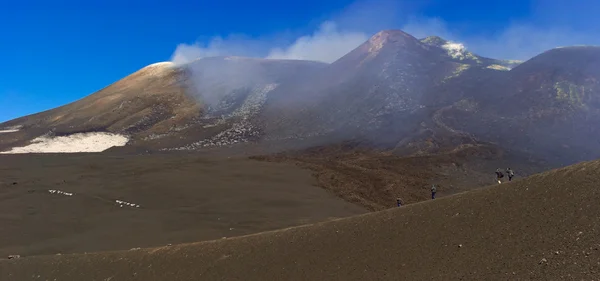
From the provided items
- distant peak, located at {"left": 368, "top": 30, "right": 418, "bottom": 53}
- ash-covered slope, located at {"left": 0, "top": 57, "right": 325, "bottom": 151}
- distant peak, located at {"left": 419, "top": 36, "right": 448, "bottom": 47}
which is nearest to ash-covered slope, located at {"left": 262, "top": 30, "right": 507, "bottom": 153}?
distant peak, located at {"left": 368, "top": 30, "right": 418, "bottom": 53}

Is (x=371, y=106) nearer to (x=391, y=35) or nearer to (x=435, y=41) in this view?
(x=391, y=35)

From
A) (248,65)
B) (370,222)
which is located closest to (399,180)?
(370,222)

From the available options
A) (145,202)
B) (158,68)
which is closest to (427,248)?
(145,202)

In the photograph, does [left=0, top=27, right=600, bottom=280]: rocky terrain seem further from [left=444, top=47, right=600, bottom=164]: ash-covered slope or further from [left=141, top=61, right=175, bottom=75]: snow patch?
[left=141, top=61, right=175, bottom=75]: snow patch

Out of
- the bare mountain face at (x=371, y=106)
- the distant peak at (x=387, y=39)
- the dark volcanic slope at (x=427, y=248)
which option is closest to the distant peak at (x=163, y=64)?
the bare mountain face at (x=371, y=106)

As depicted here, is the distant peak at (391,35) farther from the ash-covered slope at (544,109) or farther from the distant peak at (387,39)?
the ash-covered slope at (544,109)

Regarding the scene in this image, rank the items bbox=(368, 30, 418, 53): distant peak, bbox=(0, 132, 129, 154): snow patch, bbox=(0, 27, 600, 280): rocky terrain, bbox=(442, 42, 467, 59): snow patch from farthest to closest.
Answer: bbox=(442, 42, 467, 59): snow patch → bbox=(368, 30, 418, 53): distant peak → bbox=(0, 132, 129, 154): snow patch → bbox=(0, 27, 600, 280): rocky terrain

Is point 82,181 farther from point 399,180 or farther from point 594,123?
point 594,123
